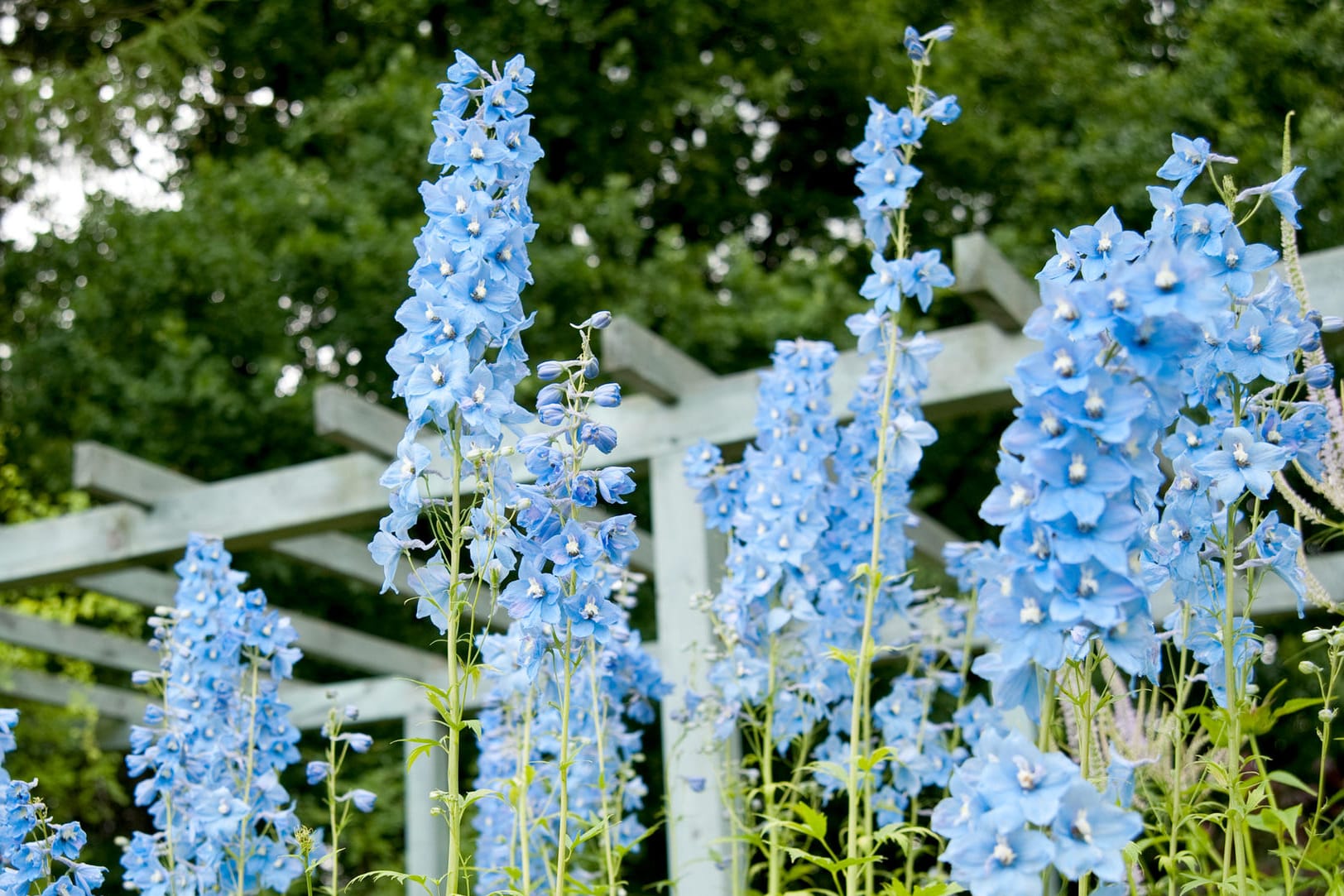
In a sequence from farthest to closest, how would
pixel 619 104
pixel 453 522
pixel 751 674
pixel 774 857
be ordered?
pixel 619 104
pixel 751 674
pixel 774 857
pixel 453 522

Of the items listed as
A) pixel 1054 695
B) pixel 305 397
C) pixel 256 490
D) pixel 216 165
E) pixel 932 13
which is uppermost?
pixel 932 13

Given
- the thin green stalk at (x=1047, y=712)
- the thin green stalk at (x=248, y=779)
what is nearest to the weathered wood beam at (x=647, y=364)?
→ the thin green stalk at (x=248, y=779)

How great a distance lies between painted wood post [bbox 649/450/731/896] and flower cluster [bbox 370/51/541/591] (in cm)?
131

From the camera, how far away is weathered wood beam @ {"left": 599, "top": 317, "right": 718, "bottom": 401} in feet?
12.2

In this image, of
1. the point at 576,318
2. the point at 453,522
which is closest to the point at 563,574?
the point at 453,522

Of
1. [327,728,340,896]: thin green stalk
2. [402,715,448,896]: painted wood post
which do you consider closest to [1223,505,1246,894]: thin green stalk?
[327,728,340,896]: thin green stalk

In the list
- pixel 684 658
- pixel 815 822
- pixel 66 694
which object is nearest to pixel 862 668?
pixel 815 822

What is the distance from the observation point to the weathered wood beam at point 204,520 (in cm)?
445

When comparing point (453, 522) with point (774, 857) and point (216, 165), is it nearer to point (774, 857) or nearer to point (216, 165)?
point (774, 857)

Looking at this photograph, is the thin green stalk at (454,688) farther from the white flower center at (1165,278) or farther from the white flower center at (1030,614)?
the white flower center at (1165,278)

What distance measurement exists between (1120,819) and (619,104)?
28.4 ft

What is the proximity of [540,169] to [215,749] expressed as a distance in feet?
22.9

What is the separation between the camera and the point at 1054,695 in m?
1.20

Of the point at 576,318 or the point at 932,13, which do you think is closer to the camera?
the point at 576,318
